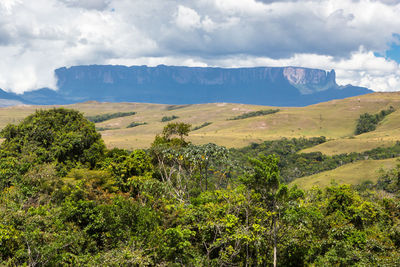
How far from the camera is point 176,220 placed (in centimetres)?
2462

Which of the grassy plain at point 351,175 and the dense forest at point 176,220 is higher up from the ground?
the dense forest at point 176,220

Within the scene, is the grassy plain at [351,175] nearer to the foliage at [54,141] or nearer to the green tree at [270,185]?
the foliage at [54,141]

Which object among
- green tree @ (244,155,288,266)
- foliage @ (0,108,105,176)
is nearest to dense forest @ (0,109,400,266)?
green tree @ (244,155,288,266)

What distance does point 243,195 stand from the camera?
25.0m

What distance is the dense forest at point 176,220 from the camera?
2058 centimetres

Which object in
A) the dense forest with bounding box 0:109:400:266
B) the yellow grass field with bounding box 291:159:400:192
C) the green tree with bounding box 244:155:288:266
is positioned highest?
the green tree with bounding box 244:155:288:266

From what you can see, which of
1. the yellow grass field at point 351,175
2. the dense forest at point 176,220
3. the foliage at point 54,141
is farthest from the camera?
the yellow grass field at point 351,175

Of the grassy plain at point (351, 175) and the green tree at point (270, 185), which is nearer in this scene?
the green tree at point (270, 185)

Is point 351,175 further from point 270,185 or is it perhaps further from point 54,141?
point 270,185

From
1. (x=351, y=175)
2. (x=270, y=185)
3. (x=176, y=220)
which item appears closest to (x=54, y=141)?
(x=176, y=220)

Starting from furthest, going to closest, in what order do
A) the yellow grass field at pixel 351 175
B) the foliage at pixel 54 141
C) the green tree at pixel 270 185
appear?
1. the yellow grass field at pixel 351 175
2. the foliage at pixel 54 141
3. the green tree at pixel 270 185

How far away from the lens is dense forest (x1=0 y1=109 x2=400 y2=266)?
20578 mm

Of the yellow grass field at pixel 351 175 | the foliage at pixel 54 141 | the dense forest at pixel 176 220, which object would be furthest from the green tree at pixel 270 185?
the yellow grass field at pixel 351 175

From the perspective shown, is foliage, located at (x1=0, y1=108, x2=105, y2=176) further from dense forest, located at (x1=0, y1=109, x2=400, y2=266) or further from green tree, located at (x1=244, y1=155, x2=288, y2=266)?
green tree, located at (x1=244, y1=155, x2=288, y2=266)
